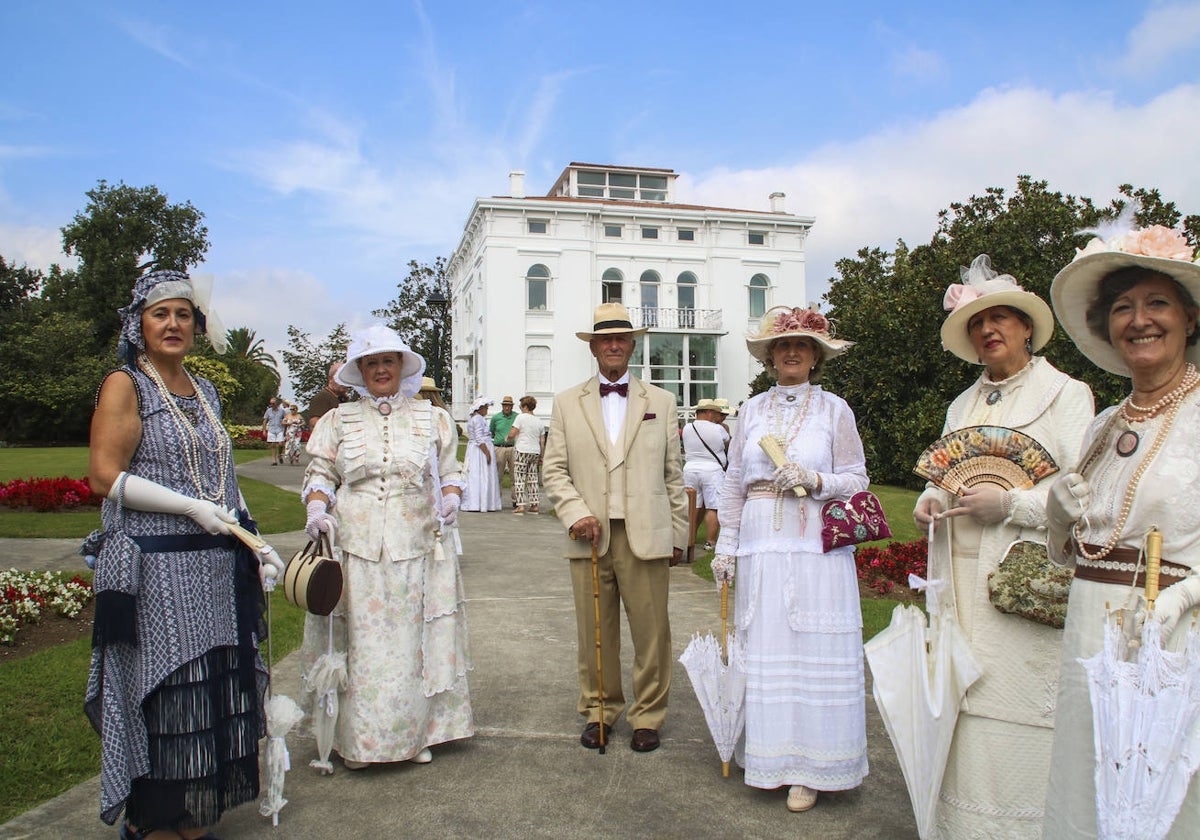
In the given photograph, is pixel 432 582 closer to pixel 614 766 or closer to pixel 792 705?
pixel 614 766

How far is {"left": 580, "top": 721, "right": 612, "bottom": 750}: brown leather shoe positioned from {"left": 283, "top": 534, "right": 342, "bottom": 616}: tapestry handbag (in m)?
1.58

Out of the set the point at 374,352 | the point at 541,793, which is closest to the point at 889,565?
the point at 541,793

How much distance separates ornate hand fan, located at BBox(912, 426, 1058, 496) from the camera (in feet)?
11.1

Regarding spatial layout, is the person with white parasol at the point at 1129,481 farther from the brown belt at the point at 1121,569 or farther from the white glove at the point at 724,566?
the white glove at the point at 724,566

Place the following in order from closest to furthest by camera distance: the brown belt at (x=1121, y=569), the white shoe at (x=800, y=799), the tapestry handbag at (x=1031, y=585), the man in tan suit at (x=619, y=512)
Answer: the brown belt at (x=1121, y=569) < the tapestry handbag at (x=1031, y=585) < the white shoe at (x=800, y=799) < the man in tan suit at (x=619, y=512)

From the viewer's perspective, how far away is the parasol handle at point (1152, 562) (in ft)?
7.41

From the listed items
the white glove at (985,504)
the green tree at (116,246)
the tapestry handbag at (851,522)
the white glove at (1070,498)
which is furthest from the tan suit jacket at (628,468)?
the green tree at (116,246)

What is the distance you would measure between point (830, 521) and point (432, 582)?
6.71 feet

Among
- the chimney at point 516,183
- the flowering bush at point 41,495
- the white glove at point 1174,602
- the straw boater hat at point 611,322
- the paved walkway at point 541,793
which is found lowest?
the paved walkway at point 541,793

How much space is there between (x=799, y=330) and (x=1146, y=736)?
8.55ft

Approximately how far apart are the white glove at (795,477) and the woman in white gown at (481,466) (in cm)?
1134

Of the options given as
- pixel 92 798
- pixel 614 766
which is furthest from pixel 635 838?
pixel 92 798

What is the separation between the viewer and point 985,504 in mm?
3383

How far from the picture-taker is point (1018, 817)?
3.27m
